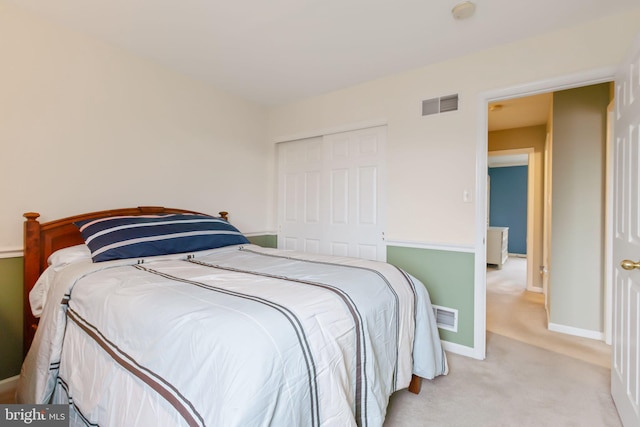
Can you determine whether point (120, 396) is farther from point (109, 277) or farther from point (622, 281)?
point (622, 281)

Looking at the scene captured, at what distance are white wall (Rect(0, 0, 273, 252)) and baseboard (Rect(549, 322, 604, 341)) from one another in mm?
3362

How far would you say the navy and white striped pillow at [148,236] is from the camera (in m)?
1.82

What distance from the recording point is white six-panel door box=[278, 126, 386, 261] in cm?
295

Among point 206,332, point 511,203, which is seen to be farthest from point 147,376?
point 511,203

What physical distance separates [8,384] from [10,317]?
413 mm

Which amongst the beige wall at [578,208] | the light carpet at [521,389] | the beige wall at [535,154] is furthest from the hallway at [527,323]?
the beige wall at [535,154]

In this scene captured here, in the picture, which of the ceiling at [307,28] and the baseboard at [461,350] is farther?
the baseboard at [461,350]

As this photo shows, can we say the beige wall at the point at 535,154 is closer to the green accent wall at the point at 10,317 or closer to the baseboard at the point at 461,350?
the baseboard at the point at 461,350

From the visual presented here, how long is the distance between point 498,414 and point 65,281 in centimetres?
243

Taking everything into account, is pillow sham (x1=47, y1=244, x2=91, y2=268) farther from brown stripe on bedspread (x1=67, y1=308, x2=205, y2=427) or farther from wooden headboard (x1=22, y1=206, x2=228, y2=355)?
brown stripe on bedspread (x1=67, y1=308, x2=205, y2=427)

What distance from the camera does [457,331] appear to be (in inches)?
96.3

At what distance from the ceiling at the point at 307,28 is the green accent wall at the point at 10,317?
164cm

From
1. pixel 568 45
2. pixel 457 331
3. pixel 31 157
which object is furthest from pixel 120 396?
pixel 568 45

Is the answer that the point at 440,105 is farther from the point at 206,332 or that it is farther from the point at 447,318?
the point at 206,332
